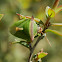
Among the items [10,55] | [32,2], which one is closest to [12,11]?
[32,2]

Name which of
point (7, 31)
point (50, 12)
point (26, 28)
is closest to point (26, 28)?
point (26, 28)

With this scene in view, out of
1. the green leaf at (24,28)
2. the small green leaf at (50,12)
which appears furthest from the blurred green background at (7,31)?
the green leaf at (24,28)

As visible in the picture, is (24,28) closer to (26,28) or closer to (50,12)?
(26,28)

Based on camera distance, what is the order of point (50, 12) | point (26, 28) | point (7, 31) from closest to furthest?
1. point (26, 28)
2. point (50, 12)
3. point (7, 31)

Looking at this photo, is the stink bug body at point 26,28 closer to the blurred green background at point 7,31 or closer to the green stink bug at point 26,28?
the green stink bug at point 26,28

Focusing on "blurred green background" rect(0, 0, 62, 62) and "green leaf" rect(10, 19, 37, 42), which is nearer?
"green leaf" rect(10, 19, 37, 42)

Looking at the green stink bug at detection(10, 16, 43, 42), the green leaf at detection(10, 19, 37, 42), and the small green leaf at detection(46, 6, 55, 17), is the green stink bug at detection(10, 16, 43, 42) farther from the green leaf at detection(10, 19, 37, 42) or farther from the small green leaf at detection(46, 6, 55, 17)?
the small green leaf at detection(46, 6, 55, 17)

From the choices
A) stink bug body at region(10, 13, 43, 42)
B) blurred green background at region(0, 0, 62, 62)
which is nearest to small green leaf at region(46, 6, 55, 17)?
stink bug body at region(10, 13, 43, 42)

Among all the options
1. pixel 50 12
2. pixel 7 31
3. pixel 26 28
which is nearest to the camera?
pixel 26 28

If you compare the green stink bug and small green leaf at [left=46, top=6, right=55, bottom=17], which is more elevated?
small green leaf at [left=46, top=6, right=55, bottom=17]

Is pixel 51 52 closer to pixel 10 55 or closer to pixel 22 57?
pixel 22 57

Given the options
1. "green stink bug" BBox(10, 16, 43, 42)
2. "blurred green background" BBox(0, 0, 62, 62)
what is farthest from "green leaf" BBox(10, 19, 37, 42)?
"blurred green background" BBox(0, 0, 62, 62)

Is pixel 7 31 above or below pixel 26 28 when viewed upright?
below
